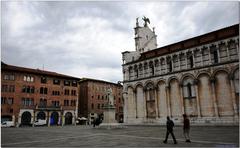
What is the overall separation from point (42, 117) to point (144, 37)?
30.1 m

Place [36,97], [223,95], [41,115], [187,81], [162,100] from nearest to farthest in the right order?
[223,95], [187,81], [162,100], [36,97], [41,115]

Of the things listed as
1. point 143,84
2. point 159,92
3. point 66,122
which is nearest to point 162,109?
point 159,92

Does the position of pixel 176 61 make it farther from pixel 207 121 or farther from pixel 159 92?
pixel 207 121

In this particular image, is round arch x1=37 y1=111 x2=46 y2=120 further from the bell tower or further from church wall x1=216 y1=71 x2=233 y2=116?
church wall x1=216 y1=71 x2=233 y2=116

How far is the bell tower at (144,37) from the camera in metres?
43.5

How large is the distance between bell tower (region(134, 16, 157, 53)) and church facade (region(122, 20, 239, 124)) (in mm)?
1785

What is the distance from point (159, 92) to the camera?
3547cm

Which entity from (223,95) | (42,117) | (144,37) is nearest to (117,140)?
(223,95)

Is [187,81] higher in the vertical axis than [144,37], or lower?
lower

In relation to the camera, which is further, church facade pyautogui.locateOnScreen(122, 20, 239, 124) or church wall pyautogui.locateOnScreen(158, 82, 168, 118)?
church wall pyautogui.locateOnScreen(158, 82, 168, 118)

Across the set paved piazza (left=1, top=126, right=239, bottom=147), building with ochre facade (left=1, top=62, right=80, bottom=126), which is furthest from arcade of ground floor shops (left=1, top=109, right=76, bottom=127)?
paved piazza (left=1, top=126, right=239, bottom=147)

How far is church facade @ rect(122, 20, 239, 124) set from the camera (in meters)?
27.7

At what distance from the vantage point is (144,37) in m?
44.5

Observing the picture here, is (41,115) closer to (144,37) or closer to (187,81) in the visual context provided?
(144,37)
